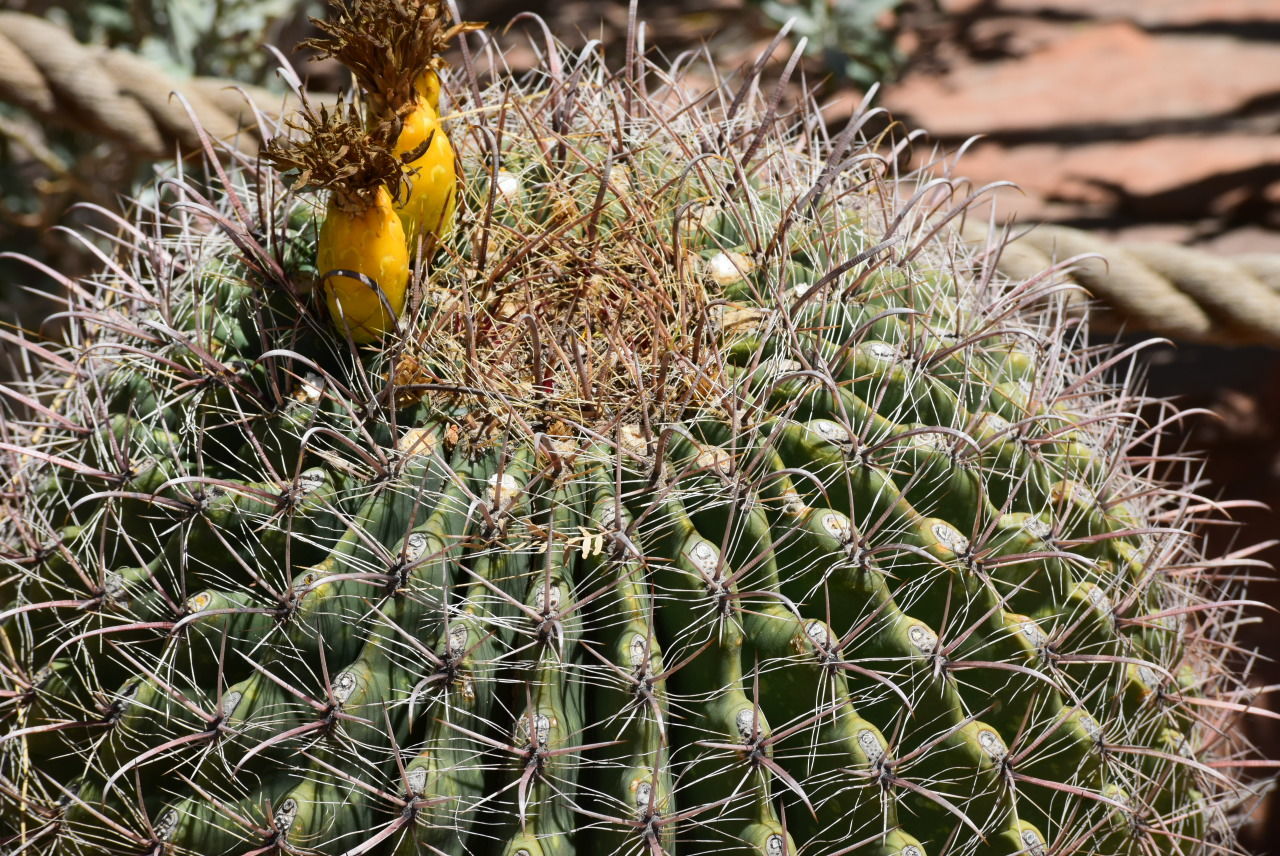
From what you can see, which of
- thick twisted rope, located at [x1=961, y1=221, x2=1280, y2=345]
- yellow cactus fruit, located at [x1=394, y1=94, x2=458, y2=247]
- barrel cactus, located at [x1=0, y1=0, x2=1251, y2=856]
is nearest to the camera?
barrel cactus, located at [x1=0, y1=0, x2=1251, y2=856]

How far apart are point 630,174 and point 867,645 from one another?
618mm

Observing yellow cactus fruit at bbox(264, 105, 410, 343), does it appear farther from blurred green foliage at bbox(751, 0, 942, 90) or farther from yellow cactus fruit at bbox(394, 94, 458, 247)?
blurred green foliage at bbox(751, 0, 942, 90)

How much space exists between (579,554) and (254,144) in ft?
5.64

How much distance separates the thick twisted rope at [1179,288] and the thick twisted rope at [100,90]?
1.72 meters

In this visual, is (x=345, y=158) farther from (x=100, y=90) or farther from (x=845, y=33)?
(x=845, y=33)

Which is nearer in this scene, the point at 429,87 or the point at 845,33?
the point at 429,87

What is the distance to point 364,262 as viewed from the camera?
126cm

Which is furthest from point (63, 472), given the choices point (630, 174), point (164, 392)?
point (630, 174)

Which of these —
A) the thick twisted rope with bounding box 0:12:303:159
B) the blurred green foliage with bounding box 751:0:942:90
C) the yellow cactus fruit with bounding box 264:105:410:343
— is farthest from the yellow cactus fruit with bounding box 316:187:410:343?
the blurred green foliage with bounding box 751:0:942:90

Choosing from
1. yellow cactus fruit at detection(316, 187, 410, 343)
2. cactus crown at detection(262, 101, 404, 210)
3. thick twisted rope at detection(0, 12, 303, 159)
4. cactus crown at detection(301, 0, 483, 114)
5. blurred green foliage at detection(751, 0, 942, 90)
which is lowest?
blurred green foliage at detection(751, 0, 942, 90)

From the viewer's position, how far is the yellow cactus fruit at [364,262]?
A: 125cm

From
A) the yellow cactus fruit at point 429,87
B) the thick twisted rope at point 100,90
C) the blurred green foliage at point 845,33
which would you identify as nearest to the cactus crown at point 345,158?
the yellow cactus fruit at point 429,87

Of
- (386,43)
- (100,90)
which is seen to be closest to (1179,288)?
(386,43)

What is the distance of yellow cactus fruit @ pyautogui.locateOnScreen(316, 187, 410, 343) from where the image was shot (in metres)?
1.25
